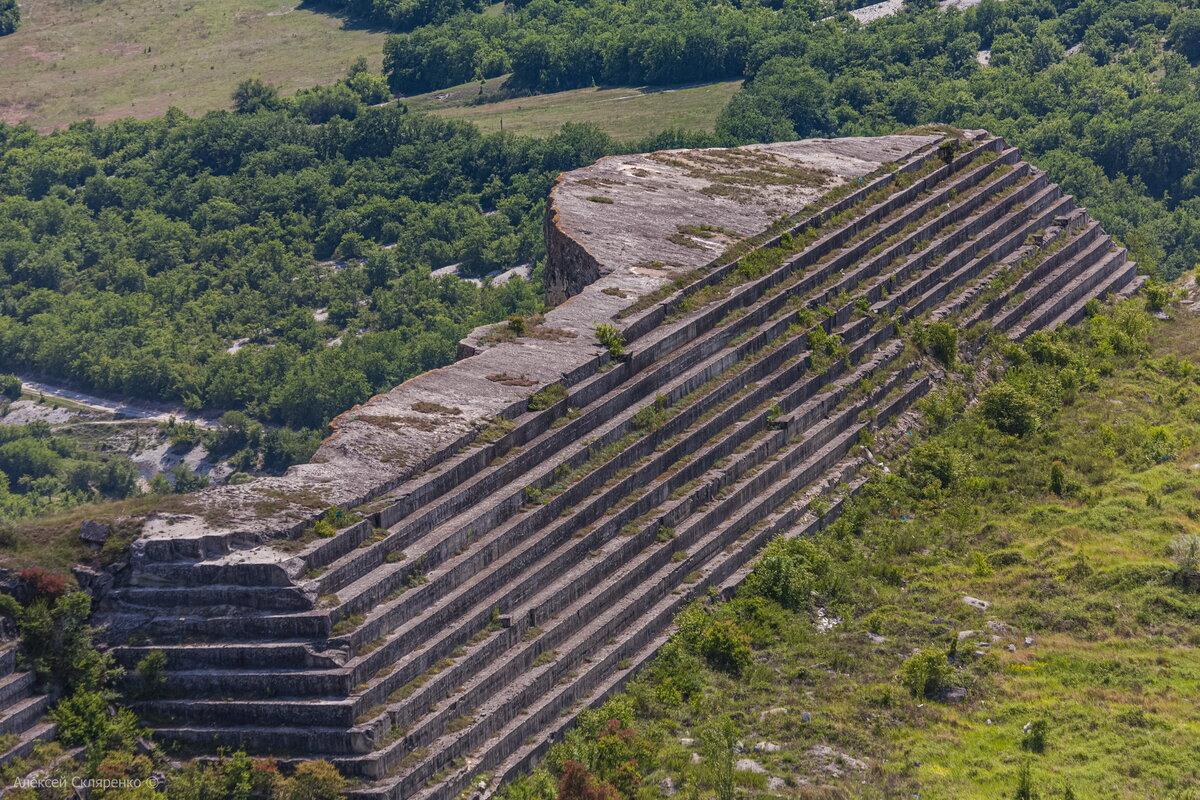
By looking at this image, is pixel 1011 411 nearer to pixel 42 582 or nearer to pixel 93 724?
pixel 93 724

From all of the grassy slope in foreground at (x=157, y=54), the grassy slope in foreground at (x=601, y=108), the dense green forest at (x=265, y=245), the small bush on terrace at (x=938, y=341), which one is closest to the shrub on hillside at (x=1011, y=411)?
the small bush on terrace at (x=938, y=341)

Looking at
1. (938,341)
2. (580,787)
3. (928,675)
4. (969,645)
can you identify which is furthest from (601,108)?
(580,787)

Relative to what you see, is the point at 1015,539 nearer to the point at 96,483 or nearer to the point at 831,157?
the point at 831,157

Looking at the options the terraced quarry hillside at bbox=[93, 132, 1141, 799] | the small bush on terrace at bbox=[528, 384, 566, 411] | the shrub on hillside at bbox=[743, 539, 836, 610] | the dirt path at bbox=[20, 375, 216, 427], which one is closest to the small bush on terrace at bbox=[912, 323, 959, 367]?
the terraced quarry hillside at bbox=[93, 132, 1141, 799]

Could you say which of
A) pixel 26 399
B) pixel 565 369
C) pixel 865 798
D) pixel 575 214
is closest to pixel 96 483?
pixel 26 399

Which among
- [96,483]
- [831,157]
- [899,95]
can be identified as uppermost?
[831,157]

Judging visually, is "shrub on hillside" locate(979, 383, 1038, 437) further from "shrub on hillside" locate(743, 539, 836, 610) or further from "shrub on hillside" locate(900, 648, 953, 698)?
"shrub on hillside" locate(900, 648, 953, 698)
